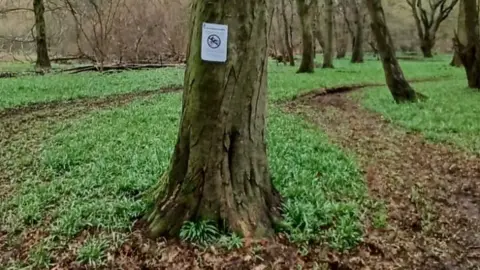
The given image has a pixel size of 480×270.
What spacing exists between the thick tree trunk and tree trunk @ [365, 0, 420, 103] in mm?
8605

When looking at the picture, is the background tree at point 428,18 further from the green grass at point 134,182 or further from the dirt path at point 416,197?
the green grass at point 134,182

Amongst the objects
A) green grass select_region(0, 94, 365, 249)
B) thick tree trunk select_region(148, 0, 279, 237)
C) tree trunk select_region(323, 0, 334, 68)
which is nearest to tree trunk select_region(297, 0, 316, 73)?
tree trunk select_region(323, 0, 334, 68)

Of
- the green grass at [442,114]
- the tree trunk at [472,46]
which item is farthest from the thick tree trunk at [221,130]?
the tree trunk at [472,46]

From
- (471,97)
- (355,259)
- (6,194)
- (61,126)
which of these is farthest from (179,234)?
(471,97)

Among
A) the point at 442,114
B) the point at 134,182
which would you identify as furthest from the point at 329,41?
the point at 134,182

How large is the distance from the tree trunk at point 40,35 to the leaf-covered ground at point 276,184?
444 inches

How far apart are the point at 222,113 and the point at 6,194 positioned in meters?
2.81

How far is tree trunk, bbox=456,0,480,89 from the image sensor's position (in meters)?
14.1

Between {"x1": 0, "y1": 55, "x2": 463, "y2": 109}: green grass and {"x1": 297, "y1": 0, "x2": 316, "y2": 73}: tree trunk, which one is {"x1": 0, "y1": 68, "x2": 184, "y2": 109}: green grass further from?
{"x1": 297, "y1": 0, "x2": 316, "y2": 73}: tree trunk

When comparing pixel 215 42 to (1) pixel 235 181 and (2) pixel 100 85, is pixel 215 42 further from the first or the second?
(2) pixel 100 85

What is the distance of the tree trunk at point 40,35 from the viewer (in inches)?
819

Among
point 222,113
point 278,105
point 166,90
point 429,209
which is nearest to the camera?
point 222,113

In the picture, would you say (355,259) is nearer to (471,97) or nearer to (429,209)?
(429,209)

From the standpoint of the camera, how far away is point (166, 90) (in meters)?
15.1
